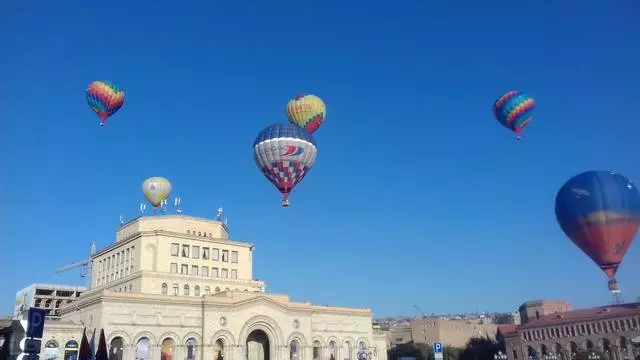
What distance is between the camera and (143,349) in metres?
58.2

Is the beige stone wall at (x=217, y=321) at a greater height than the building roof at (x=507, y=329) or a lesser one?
lesser

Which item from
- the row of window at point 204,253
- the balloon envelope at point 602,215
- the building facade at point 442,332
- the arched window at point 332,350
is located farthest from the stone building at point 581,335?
the row of window at point 204,253

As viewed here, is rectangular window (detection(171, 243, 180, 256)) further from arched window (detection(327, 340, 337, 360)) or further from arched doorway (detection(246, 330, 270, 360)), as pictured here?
arched window (detection(327, 340, 337, 360))

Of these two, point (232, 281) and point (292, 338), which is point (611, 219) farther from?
point (232, 281)

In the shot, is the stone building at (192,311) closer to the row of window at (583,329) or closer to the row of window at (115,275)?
the row of window at (115,275)

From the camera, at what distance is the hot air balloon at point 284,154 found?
5533 cm

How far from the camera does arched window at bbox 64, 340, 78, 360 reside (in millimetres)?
58281

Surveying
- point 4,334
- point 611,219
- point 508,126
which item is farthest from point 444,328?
point 4,334

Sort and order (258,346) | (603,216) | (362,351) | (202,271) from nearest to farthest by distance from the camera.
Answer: (603,216), (258,346), (202,271), (362,351)

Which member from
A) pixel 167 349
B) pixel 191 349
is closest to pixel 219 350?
pixel 191 349

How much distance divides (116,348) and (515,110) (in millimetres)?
44758

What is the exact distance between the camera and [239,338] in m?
64.0

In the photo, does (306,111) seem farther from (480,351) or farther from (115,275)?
(480,351)

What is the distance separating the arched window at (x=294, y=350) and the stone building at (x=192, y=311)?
4.5 inches
